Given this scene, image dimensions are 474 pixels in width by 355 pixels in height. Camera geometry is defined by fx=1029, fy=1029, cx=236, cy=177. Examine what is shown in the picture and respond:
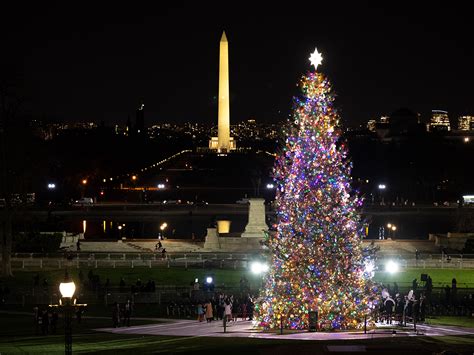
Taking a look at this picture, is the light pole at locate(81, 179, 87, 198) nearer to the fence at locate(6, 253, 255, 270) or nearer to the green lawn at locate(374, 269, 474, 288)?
the fence at locate(6, 253, 255, 270)

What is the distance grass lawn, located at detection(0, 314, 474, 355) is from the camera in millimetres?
22109

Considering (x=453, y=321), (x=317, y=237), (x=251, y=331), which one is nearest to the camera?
(x=317, y=237)

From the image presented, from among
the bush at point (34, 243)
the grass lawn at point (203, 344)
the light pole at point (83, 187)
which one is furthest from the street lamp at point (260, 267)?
the light pole at point (83, 187)

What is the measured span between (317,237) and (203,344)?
430cm

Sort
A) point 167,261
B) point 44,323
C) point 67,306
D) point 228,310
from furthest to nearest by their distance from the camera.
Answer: point 167,261, point 228,310, point 44,323, point 67,306

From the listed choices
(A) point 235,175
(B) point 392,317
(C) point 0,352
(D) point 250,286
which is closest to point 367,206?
(A) point 235,175

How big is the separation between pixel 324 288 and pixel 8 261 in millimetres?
24491

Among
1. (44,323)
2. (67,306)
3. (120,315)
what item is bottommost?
(44,323)

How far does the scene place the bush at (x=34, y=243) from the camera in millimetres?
56250

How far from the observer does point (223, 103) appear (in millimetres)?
136000

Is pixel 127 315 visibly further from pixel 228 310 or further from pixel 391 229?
pixel 391 229

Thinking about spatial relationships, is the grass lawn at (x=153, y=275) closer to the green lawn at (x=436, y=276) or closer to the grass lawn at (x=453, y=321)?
the green lawn at (x=436, y=276)

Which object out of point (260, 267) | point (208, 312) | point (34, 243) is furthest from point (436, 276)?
point (34, 243)

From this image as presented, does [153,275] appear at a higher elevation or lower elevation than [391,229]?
lower
